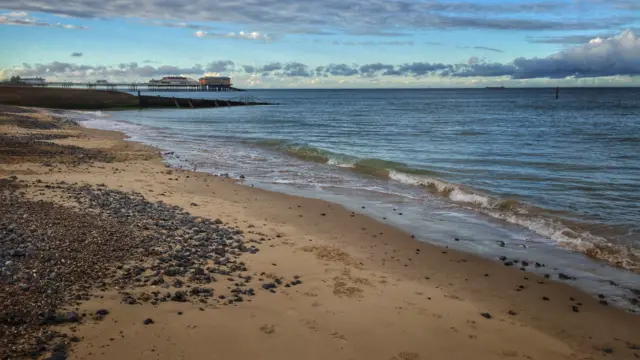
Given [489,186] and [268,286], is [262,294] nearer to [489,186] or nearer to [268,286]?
[268,286]

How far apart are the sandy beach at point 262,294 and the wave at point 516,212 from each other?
7.36ft

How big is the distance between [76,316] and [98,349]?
2.31 feet

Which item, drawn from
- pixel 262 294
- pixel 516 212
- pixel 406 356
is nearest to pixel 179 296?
pixel 262 294

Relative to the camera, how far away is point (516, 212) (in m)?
12.3

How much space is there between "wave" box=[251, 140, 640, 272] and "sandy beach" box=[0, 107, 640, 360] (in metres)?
2.24

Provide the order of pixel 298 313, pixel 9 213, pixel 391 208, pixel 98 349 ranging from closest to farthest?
pixel 98 349
pixel 298 313
pixel 9 213
pixel 391 208

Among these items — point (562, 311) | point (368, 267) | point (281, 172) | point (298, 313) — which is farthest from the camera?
point (281, 172)

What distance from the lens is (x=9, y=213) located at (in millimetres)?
8812

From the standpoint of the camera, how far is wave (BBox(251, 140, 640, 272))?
9094 mm

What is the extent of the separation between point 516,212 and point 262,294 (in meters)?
8.30

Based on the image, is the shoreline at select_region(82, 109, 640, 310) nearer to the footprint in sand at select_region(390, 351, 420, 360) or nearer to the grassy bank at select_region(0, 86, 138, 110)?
the footprint in sand at select_region(390, 351, 420, 360)

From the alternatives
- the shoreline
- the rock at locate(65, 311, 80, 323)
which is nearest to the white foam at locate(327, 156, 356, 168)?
the shoreline

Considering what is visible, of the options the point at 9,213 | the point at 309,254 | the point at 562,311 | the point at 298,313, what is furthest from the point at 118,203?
the point at 562,311

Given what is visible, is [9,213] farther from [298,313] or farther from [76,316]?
[298,313]
